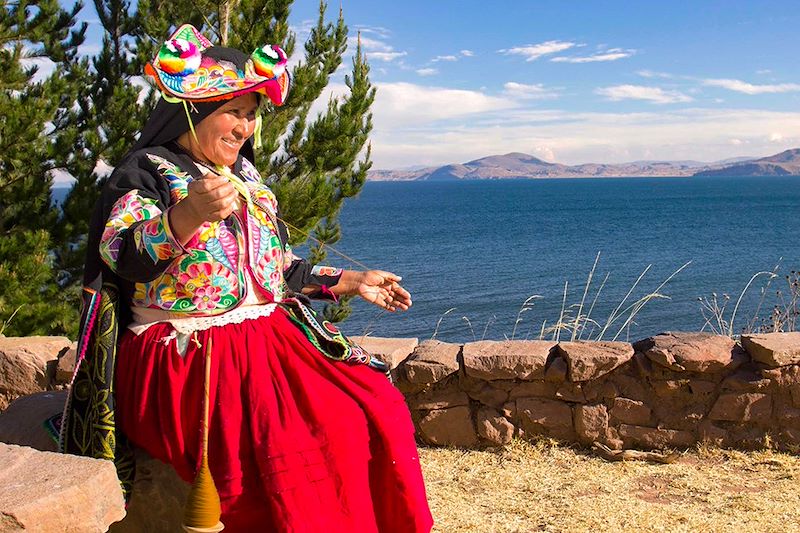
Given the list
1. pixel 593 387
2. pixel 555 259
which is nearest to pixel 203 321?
pixel 593 387

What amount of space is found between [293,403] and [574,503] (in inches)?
74.3

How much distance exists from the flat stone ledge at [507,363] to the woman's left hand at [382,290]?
5.17ft

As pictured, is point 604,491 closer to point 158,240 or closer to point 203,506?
point 203,506

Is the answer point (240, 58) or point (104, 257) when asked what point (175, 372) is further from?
point (240, 58)

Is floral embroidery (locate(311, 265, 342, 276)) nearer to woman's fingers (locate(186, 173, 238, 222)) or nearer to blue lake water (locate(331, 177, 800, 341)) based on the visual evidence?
woman's fingers (locate(186, 173, 238, 222))

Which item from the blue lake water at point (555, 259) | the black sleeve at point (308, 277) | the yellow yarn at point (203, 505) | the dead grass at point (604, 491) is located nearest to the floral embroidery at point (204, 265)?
the black sleeve at point (308, 277)

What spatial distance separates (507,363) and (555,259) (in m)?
34.0

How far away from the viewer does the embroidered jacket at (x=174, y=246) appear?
213 cm

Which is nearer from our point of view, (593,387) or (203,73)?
(203,73)

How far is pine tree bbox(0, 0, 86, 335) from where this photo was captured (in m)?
7.03

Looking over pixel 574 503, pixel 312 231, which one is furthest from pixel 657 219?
pixel 574 503

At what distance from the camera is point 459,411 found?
4.46m

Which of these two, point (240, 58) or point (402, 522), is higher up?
point (240, 58)

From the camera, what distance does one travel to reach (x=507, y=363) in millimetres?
4355
